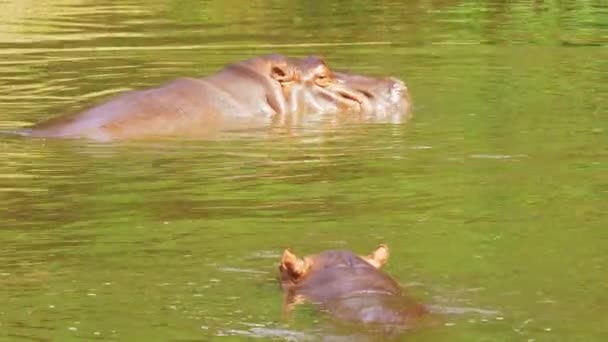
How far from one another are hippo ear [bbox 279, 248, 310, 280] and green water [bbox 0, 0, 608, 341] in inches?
4.9

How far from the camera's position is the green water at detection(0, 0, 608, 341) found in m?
6.58

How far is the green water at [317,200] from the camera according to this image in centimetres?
658

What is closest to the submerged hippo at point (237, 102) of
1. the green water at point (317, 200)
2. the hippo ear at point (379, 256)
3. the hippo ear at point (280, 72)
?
the hippo ear at point (280, 72)

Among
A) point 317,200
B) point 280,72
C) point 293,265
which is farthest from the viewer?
point 280,72

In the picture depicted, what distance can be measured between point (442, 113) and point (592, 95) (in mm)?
1216

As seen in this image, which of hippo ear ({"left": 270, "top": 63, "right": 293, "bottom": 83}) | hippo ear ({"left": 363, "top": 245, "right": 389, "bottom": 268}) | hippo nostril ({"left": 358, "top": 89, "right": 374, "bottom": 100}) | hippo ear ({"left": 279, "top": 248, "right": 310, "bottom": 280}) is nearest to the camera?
hippo ear ({"left": 279, "top": 248, "right": 310, "bottom": 280})

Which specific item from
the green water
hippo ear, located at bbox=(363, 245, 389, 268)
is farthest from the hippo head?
hippo ear, located at bbox=(363, 245, 389, 268)

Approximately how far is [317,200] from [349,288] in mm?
2555

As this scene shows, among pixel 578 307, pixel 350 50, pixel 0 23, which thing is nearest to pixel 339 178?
pixel 578 307

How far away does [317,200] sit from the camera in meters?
8.95

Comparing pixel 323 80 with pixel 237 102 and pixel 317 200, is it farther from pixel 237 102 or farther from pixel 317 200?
pixel 317 200

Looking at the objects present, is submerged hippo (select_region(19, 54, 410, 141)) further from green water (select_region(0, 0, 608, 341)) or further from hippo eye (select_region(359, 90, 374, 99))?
green water (select_region(0, 0, 608, 341))

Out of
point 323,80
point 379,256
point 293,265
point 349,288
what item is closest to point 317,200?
point 379,256

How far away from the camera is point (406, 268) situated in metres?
7.26
